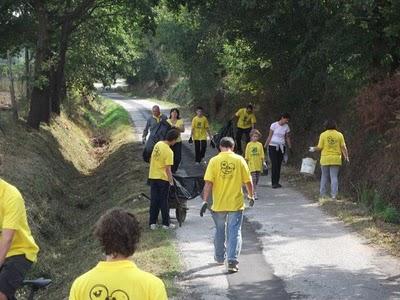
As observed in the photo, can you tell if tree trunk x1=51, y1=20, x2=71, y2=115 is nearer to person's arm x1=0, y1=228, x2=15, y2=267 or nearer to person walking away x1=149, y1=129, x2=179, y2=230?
person walking away x1=149, y1=129, x2=179, y2=230

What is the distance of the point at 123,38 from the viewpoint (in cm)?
3347

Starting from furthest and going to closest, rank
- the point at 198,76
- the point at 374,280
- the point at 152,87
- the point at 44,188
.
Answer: the point at 152,87 → the point at 198,76 → the point at 44,188 → the point at 374,280

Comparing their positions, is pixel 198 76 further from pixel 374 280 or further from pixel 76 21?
pixel 374 280

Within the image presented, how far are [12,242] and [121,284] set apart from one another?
7.16ft

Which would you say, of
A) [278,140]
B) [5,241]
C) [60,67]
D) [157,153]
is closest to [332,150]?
[278,140]

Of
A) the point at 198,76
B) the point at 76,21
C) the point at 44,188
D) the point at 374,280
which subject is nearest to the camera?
the point at 374,280

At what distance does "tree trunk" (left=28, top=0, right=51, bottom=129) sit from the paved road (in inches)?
457

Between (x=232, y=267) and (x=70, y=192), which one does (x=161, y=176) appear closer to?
(x=232, y=267)

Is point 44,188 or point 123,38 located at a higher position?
point 123,38

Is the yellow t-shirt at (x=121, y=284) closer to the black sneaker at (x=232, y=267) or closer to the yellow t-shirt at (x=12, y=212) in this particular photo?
the yellow t-shirt at (x=12, y=212)

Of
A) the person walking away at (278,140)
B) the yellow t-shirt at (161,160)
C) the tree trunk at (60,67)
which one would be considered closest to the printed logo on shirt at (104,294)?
the yellow t-shirt at (161,160)

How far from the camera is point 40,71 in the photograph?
22391mm

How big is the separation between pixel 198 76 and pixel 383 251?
18.7m

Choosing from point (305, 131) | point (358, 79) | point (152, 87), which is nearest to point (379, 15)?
point (358, 79)
